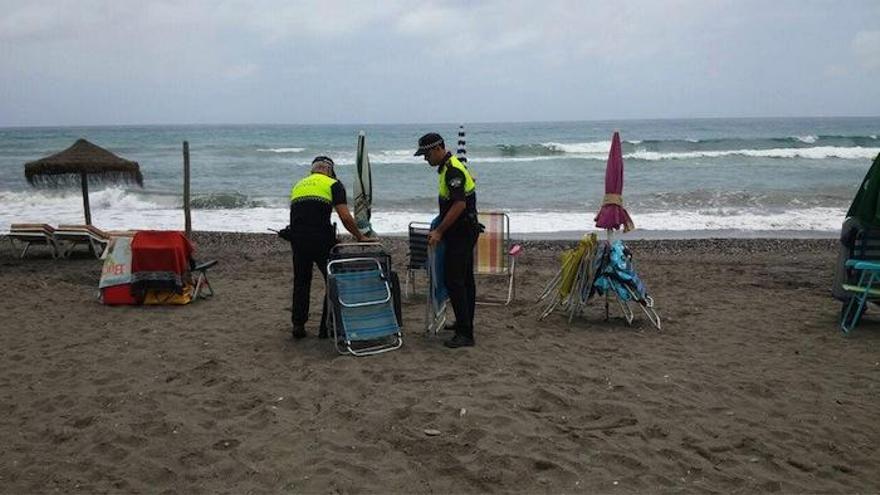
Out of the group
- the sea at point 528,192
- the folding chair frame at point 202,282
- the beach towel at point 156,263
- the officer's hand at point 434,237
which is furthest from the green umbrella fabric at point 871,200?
the sea at point 528,192

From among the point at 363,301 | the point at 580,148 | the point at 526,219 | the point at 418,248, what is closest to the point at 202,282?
the point at 418,248

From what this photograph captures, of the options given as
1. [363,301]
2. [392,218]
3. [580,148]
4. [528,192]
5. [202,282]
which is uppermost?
[580,148]

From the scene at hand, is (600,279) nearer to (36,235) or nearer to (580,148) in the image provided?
(36,235)

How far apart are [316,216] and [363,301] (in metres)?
0.75

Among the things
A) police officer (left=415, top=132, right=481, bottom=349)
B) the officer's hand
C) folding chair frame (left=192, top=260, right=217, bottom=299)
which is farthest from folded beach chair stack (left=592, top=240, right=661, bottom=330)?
folding chair frame (left=192, top=260, right=217, bottom=299)

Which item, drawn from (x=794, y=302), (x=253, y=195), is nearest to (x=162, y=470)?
(x=794, y=302)

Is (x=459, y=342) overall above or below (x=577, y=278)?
below

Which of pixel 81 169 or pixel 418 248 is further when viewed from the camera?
pixel 81 169

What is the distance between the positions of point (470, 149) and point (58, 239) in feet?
92.5

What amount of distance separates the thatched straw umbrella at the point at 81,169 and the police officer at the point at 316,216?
6.84 m

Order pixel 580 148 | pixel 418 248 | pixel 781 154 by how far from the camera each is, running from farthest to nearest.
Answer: pixel 580 148 < pixel 781 154 < pixel 418 248

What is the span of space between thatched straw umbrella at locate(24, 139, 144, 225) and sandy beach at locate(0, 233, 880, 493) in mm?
4502

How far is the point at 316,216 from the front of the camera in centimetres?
545

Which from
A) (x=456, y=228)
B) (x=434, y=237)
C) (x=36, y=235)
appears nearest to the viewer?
→ (x=434, y=237)
